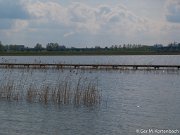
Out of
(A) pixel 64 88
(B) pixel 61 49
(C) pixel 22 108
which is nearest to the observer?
(C) pixel 22 108

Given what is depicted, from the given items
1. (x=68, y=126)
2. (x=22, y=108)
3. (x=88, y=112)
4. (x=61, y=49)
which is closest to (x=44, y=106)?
(x=22, y=108)

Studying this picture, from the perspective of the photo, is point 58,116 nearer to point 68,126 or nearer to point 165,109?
point 68,126

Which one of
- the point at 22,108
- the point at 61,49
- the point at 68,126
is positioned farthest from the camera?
the point at 61,49

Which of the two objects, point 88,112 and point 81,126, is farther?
→ point 88,112

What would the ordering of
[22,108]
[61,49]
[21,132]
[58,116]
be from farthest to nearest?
[61,49]
[22,108]
[58,116]
[21,132]

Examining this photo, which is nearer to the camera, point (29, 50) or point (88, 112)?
point (88, 112)

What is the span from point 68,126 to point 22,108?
19.2 feet

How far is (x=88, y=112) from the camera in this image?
82.4 ft

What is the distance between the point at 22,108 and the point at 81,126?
6186 mm

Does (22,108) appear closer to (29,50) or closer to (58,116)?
(58,116)

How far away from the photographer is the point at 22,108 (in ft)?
86.6

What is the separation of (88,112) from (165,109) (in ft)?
17.0

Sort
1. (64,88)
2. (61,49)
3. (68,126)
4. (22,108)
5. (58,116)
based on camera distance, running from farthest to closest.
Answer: (61,49) < (64,88) < (22,108) < (58,116) < (68,126)

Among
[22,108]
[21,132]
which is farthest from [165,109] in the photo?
[21,132]
